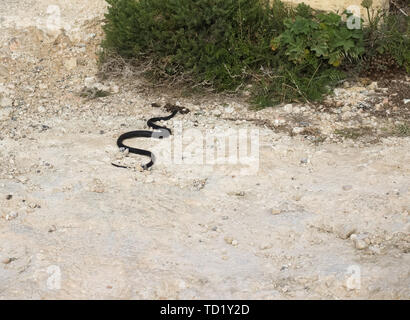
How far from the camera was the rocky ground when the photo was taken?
3980 millimetres

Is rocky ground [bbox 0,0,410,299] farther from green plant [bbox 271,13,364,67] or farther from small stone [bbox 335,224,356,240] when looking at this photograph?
green plant [bbox 271,13,364,67]

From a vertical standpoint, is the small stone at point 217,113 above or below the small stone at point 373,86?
below

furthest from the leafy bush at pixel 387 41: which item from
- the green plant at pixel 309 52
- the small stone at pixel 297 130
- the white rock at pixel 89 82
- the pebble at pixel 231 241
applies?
the pebble at pixel 231 241

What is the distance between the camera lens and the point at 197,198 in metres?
5.02

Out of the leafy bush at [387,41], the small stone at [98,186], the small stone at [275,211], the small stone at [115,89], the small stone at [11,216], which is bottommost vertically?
the small stone at [11,216]

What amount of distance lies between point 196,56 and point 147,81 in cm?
70

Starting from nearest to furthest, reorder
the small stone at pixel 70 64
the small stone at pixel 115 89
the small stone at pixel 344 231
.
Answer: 1. the small stone at pixel 344 231
2. the small stone at pixel 115 89
3. the small stone at pixel 70 64

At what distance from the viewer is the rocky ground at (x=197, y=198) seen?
398 cm

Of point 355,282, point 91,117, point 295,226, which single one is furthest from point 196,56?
point 355,282

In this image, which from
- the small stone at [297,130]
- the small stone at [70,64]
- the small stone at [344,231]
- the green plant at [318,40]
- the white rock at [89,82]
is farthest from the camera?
the small stone at [70,64]

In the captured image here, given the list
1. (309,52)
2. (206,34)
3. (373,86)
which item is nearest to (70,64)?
(206,34)

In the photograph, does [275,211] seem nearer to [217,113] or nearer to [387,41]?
[217,113]

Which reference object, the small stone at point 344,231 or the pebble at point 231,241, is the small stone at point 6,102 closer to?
the pebble at point 231,241

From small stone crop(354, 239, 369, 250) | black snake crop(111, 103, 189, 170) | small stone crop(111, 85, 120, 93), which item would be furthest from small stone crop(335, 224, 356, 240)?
small stone crop(111, 85, 120, 93)
